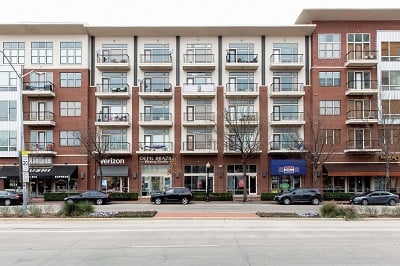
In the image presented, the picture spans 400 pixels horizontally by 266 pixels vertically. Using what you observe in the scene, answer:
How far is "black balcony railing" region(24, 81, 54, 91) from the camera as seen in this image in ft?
145

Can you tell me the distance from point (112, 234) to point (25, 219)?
6883mm

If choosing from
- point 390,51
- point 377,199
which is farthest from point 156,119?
point 390,51

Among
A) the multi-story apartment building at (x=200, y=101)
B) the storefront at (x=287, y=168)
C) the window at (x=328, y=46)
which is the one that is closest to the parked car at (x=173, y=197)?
the multi-story apartment building at (x=200, y=101)

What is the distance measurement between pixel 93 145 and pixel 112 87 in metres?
6.59

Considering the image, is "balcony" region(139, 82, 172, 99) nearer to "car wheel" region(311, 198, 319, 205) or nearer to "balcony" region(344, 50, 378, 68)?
"car wheel" region(311, 198, 319, 205)

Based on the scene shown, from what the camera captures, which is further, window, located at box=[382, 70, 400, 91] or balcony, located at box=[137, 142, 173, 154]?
balcony, located at box=[137, 142, 173, 154]

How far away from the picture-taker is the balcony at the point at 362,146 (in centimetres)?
4312

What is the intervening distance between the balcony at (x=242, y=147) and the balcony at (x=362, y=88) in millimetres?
10785

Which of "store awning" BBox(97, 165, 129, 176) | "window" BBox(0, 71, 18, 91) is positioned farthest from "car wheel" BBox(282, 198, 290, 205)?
"window" BBox(0, 71, 18, 91)

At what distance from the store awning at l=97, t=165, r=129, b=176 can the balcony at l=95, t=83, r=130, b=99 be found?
7.18 m

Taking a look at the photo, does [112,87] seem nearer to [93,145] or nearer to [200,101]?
[93,145]

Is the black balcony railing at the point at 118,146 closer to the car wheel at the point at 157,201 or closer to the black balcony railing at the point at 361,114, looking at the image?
the car wheel at the point at 157,201
